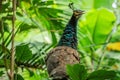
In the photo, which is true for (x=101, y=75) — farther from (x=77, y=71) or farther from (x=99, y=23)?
(x=99, y=23)

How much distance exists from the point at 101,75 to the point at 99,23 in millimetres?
1975

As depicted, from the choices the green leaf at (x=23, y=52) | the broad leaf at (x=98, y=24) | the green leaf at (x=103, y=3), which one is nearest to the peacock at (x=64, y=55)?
the green leaf at (x=23, y=52)

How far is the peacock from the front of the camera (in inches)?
47.3

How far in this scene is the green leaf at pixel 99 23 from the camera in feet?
9.80

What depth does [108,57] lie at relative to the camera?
2.53 metres

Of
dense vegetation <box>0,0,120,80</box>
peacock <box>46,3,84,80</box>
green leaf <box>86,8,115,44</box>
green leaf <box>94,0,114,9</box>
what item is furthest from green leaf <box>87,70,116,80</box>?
green leaf <box>94,0,114,9</box>

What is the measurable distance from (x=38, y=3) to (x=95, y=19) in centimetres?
131

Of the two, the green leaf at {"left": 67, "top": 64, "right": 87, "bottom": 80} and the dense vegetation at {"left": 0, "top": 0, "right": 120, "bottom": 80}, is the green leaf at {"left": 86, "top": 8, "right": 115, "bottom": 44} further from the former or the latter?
the green leaf at {"left": 67, "top": 64, "right": 87, "bottom": 80}

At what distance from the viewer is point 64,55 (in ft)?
4.35

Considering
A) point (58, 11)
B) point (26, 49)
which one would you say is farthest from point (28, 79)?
point (58, 11)

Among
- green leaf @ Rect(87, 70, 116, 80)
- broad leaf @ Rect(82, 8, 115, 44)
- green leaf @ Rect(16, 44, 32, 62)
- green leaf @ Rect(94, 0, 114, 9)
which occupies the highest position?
green leaf @ Rect(87, 70, 116, 80)

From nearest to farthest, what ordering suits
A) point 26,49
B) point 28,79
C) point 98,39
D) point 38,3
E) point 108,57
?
1. point 26,49
2. point 28,79
3. point 38,3
4. point 108,57
5. point 98,39

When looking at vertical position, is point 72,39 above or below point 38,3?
below

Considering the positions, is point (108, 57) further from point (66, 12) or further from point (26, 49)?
point (26, 49)
